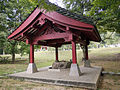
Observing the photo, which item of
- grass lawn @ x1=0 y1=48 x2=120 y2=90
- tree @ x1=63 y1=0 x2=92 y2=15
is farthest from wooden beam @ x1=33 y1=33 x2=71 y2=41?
tree @ x1=63 y1=0 x2=92 y2=15

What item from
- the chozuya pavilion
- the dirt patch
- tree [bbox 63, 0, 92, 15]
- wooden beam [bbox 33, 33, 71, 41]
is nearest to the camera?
the dirt patch

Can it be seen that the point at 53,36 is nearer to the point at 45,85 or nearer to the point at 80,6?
the point at 45,85

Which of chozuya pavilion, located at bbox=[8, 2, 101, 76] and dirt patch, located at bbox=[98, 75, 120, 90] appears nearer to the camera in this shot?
dirt patch, located at bbox=[98, 75, 120, 90]

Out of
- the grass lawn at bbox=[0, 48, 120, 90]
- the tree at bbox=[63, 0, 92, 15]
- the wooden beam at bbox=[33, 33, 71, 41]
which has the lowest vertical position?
the grass lawn at bbox=[0, 48, 120, 90]

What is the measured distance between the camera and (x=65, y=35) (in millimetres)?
5746

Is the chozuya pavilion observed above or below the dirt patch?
above

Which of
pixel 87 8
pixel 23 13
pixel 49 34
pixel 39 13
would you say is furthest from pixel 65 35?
pixel 23 13

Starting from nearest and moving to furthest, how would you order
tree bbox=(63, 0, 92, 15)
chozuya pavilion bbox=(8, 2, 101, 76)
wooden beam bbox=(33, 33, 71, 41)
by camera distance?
1. chozuya pavilion bbox=(8, 2, 101, 76)
2. wooden beam bbox=(33, 33, 71, 41)
3. tree bbox=(63, 0, 92, 15)

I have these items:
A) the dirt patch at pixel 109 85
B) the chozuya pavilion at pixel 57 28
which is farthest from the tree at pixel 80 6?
the dirt patch at pixel 109 85

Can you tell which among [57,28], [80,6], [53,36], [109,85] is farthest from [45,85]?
[80,6]

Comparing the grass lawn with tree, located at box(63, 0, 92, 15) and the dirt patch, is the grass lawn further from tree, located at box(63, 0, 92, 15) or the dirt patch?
tree, located at box(63, 0, 92, 15)

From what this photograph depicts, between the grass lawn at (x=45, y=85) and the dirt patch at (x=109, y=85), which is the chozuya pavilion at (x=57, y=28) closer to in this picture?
the dirt patch at (x=109, y=85)

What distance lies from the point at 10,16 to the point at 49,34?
11.3 m

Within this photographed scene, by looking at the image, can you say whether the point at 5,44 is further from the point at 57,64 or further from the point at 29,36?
the point at 57,64
